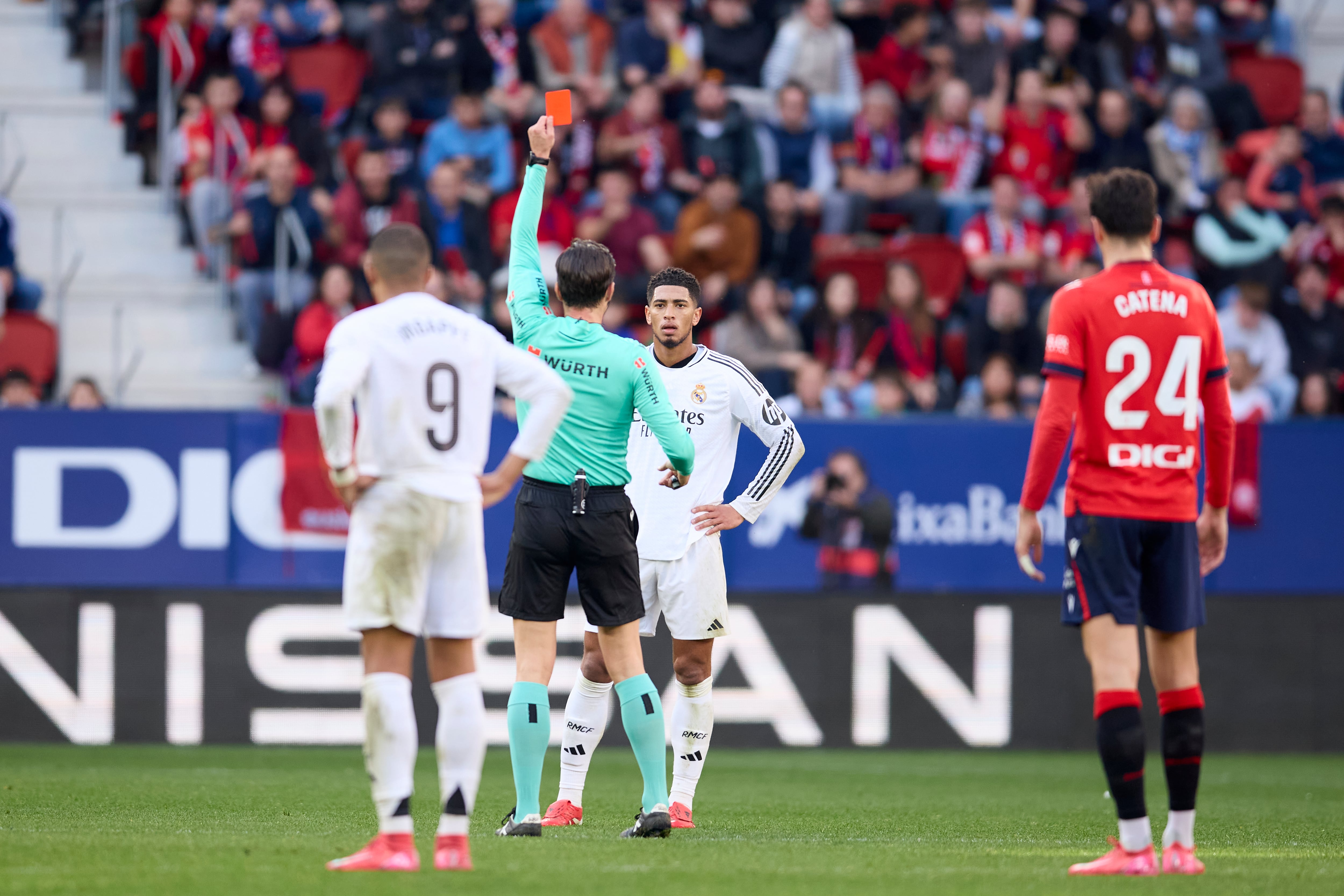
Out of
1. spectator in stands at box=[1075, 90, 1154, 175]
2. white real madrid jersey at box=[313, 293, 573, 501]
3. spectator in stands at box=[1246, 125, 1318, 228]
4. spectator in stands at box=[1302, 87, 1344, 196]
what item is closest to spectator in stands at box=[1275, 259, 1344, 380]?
spectator in stands at box=[1246, 125, 1318, 228]

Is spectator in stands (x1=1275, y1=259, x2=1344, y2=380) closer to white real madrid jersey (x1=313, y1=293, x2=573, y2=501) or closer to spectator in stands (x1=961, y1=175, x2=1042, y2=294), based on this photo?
spectator in stands (x1=961, y1=175, x2=1042, y2=294)

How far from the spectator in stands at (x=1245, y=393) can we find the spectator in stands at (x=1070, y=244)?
1.78m

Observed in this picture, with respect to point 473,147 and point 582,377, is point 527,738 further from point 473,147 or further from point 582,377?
point 473,147

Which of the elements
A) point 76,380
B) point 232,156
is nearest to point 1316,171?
point 232,156

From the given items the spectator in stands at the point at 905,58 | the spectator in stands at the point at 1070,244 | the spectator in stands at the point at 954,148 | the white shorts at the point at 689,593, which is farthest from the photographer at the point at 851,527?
the spectator in stands at the point at 905,58

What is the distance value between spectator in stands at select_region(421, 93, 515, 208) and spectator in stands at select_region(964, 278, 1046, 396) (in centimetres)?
471

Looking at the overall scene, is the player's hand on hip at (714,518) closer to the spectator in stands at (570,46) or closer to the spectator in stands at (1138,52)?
the spectator in stands at (570,46)

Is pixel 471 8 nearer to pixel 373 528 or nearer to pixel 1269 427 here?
pixel 1269 427

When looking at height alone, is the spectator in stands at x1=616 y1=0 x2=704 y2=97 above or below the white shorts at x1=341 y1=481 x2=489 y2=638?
above

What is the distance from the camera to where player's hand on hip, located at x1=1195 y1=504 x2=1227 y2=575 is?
673 cm

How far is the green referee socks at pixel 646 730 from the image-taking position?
7.63m

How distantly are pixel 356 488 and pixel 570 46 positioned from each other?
1351 centimetres

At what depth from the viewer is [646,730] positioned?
7641 mm

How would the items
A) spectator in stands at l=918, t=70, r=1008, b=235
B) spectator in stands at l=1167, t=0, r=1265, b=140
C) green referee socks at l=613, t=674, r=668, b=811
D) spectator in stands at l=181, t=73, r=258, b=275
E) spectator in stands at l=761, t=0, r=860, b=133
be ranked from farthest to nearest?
spectator in stands at l=1167, t=0, r=1265, b=140 → spectator in stands at l=761, t=0, r=860, b=133 → spectator in stands at l=918, t=70, r=1008, b=235 → spectator in stands at l=181, t=73, r=258, b=275 → green referee socks at l=613, t=674, r=668, b=811
